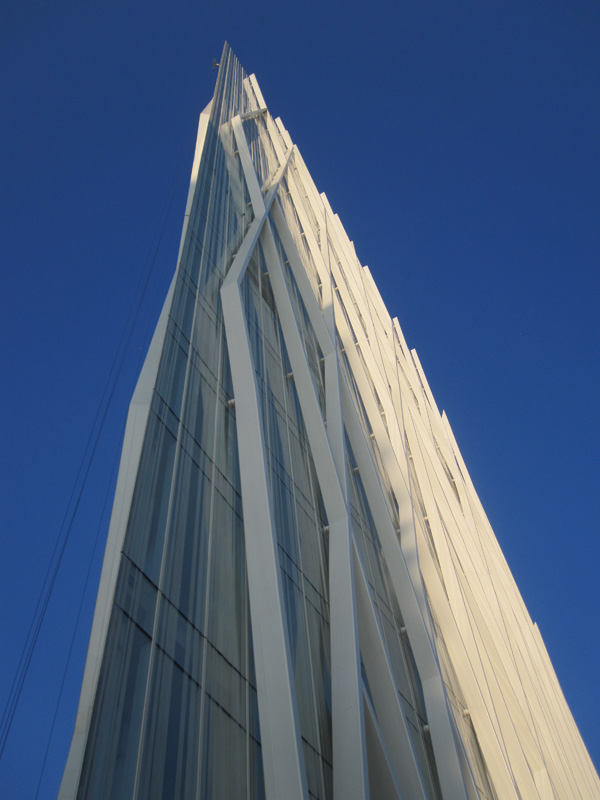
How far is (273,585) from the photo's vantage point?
27.1 feet

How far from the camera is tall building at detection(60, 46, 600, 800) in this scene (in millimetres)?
6719

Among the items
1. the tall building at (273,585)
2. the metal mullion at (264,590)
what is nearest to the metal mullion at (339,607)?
the tall building at (273,585)

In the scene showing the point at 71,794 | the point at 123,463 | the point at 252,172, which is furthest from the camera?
the point at 252,172

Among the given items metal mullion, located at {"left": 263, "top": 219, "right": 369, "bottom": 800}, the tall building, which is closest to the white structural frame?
the tall building

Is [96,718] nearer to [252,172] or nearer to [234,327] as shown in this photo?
[234,327]

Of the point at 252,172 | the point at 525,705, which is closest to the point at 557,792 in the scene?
the point at 525,705

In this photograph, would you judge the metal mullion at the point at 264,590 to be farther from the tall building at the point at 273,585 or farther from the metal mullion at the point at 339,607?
the metal mullion at the point at 339,607

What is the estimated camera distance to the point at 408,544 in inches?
614

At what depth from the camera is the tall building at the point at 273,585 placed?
672cm

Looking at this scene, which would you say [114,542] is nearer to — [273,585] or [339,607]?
[273,585]

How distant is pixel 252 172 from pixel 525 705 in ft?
54.0

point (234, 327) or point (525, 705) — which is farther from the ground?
point (234, 327)

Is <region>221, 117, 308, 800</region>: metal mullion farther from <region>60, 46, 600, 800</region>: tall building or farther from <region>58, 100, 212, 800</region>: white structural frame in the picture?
<region>58, 100, 212, 800</region>: white structural frame

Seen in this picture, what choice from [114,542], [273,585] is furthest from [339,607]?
[114,542]
